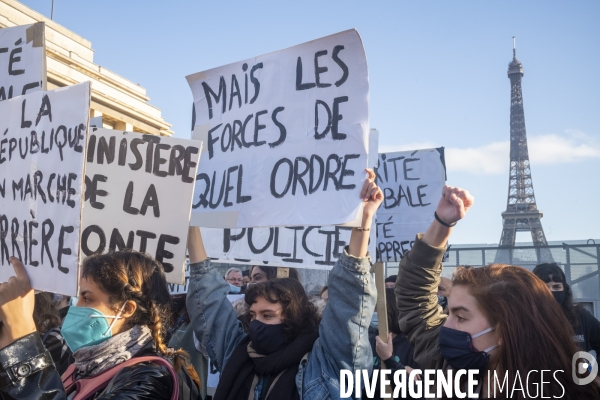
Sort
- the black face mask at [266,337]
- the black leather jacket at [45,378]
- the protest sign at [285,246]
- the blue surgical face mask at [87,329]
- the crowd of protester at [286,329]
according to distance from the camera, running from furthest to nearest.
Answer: the protest sign at [285,246] < the black face mask at [266,337] < the blue surgical face mask at [87,329] < the crowd of protester at [286,329] < the black leather jacket at [45,378]

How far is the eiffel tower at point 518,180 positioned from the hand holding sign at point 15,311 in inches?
1953

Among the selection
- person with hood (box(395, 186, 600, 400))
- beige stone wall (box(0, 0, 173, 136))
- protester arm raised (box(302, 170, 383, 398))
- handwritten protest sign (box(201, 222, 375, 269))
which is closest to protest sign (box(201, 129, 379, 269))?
handwritten protest sign (box(201, 222, 375, 269))

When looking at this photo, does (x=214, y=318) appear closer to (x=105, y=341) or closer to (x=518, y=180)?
(x=105, y=341)

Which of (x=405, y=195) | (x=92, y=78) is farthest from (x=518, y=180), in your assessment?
(x=405, y=195)

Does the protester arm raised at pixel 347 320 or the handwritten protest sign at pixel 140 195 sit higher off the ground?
the handwritten protest sign at pixel 140 195

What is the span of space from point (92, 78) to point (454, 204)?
27947 millimetres

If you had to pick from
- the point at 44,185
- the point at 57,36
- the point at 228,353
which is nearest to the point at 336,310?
the point at 228,353

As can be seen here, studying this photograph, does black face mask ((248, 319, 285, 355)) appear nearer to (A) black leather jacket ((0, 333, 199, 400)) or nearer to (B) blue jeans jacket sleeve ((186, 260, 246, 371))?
(B) blue jeans jacket sleeve ((186, 260, 246, 371))

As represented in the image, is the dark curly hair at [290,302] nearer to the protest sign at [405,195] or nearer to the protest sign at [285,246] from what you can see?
the protest sign at [285,246]

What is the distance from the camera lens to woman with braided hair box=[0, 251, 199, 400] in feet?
8.06

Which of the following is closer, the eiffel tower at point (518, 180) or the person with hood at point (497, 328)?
the person with hood at point (497, 328)

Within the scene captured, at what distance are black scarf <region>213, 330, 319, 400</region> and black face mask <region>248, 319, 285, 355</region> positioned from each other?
0.13 feet

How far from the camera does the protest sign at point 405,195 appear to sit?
27.8 feet

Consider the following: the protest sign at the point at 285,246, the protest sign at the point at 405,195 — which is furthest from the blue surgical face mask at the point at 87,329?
the protest sign at the point at 405,195
